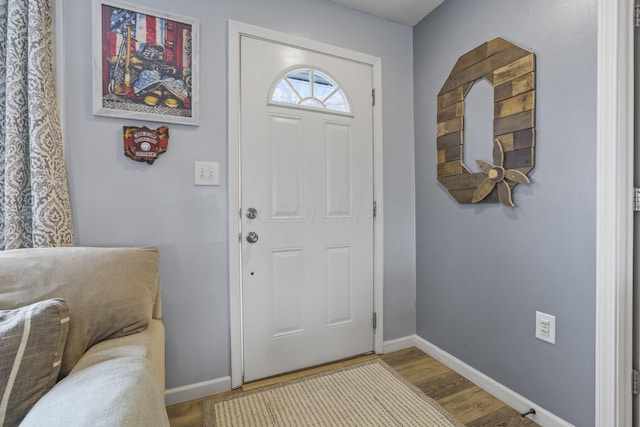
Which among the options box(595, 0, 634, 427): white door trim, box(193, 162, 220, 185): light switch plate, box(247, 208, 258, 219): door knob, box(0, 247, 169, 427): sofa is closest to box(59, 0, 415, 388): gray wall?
box(193, 162, 220, 185): light switch plate

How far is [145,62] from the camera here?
1525 mm

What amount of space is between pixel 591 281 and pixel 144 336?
1.74 m

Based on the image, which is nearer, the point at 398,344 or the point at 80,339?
the point at 80,339

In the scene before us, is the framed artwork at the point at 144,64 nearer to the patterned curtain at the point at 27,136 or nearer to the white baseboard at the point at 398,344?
the patterned curtain at the point at 27,136

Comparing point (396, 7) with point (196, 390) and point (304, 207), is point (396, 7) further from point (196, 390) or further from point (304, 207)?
point (196, 390)

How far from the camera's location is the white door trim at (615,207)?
1.17 meters

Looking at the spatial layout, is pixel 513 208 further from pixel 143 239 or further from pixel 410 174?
pixel 143 239

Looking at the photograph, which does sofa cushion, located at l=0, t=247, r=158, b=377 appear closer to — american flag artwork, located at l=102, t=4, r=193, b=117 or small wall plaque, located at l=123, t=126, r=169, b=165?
small wall plaque, located at l=123, t=126, r=169, b=165

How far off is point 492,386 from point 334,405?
875 mm

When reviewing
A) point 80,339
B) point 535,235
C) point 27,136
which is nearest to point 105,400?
point 80,339

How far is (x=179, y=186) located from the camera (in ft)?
5.25

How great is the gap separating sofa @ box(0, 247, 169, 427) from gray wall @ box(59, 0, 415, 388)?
359 millimetres

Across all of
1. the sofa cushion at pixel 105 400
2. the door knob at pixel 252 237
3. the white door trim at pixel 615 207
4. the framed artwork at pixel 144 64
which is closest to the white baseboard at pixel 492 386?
the white door trim at pixel 615 207

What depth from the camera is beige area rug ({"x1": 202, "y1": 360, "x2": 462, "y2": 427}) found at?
143cm
